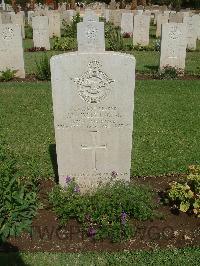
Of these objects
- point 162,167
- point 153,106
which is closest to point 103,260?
point 162,167

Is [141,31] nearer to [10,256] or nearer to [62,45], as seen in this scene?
[62,45]

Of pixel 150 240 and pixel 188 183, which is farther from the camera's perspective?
pixel 188 183

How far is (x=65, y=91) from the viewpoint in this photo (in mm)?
4648

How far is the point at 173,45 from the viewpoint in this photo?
43.3 ft

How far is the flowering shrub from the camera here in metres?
4.60

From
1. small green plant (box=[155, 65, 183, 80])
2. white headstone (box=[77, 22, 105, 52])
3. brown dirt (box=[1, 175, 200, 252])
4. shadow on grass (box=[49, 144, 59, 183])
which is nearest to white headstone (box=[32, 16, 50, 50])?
white headstone (box=[77, 22, 105, 52])

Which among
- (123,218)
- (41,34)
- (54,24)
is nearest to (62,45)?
(41,34)

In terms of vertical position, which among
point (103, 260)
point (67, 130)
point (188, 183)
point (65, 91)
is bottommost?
point (103, 260)

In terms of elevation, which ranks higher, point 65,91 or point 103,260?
point 65,91

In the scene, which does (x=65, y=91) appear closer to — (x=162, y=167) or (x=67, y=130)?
(x=67, y=130)

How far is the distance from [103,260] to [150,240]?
26.0 inches

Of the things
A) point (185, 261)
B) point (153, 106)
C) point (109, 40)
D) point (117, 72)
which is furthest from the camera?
point (109, 40)

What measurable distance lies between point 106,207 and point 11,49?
9.38 meters

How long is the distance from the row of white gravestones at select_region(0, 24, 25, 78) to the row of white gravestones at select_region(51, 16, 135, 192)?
8.51m
